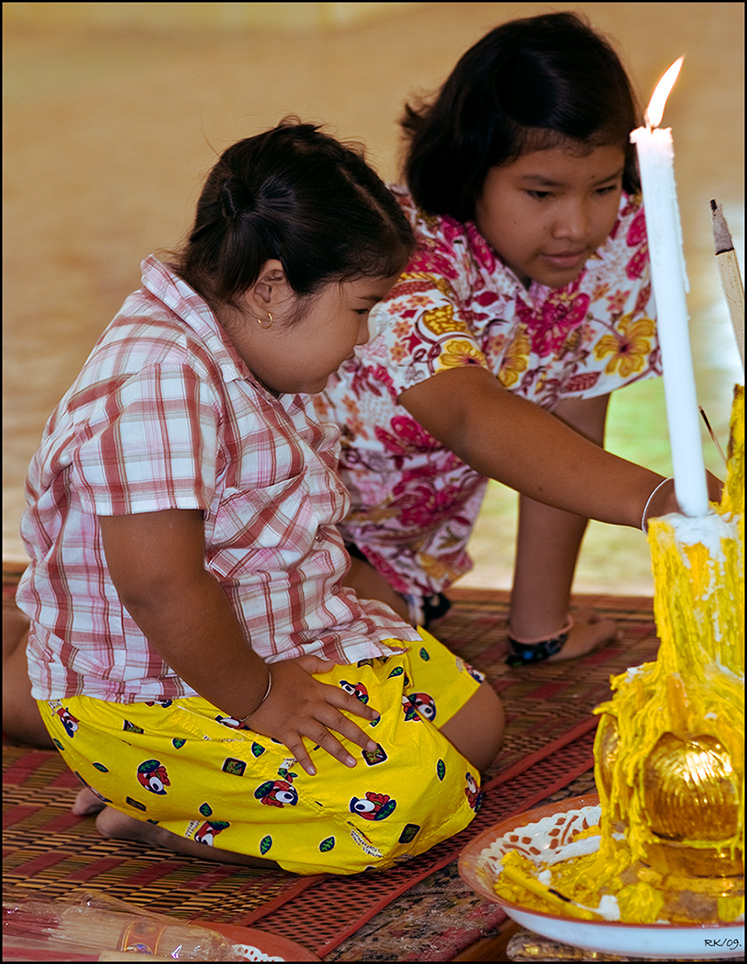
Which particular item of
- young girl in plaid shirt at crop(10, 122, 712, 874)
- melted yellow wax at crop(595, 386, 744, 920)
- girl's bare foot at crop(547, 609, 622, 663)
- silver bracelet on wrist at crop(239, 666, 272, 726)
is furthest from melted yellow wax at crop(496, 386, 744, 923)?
girl's bare foot at crop(547, 609, 622, 663)

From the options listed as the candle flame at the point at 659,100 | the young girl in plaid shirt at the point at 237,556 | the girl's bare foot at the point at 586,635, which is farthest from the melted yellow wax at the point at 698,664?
the girl's bare foot at the point at 586,635

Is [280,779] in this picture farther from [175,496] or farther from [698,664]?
[698,664]

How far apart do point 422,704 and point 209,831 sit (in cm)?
18

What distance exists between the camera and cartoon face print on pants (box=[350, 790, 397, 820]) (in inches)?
33.7

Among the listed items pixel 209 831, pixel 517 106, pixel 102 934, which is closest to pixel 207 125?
pixel 517 106

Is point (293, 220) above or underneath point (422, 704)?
above

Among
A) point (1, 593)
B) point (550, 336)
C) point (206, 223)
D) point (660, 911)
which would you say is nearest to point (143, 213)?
point (1, 593)

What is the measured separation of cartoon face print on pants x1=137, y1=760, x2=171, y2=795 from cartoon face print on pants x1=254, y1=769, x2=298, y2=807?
0.07 m

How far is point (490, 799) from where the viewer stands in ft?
3.22

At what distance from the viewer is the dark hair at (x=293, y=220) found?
2.77 feet

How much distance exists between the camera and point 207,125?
4.80 meters

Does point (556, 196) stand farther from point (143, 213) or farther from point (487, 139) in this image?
point (143, 213)

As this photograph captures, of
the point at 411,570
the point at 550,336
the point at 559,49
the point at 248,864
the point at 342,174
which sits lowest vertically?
the point at 248,864

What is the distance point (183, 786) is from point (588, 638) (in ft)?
1.70
